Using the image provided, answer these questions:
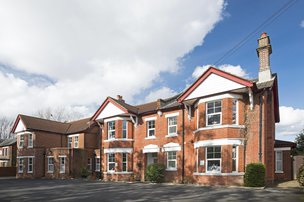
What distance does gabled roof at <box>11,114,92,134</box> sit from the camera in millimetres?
39009

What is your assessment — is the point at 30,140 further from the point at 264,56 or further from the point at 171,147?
the point at 264,56

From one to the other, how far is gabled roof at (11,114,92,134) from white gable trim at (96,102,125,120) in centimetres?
731

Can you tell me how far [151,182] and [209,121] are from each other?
7.24 metres

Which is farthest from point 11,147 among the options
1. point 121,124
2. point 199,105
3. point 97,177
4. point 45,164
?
point 199,105

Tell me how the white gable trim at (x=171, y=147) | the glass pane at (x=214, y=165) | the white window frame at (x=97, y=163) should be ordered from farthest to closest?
the white window frame at (x=97, y=163) < the white gable trim at (x=171, y=147) < the glass pane at (x=214, y=165)

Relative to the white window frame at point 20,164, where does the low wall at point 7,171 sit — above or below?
below

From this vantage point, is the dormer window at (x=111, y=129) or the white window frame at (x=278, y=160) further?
the dormer window at (x=111, y=129)

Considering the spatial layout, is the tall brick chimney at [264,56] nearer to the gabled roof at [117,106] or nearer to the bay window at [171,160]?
the bay window at [171,160]

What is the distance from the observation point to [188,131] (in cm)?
2484

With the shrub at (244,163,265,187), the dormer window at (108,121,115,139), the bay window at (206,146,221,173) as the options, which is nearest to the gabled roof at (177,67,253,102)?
the bay window at (206,146,221,173)

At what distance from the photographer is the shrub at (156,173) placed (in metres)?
25.1

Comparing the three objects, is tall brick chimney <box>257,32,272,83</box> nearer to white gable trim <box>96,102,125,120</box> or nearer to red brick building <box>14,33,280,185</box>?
red brick building <box>14,33,280,185</box>

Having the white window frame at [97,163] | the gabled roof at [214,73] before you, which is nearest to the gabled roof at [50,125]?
the white window frame at [97,163]

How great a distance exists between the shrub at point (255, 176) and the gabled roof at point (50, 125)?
23.3 m
